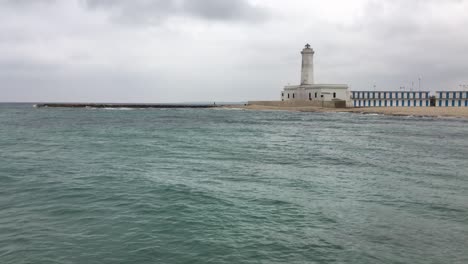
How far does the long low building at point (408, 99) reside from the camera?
9731cm

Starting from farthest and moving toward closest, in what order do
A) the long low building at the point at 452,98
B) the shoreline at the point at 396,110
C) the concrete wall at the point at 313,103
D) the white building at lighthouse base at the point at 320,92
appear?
the white building at lighthouse base at the point at 320,92 < the concrete wall at the point at 313,103 < the long low building at the point at 452,98 < the shoreline at the point at 396,110

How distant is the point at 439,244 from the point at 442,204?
14.0 ft

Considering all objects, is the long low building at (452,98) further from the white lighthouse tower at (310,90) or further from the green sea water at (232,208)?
the green sea water at (232,208)

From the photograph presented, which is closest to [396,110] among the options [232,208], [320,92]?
[320,92]

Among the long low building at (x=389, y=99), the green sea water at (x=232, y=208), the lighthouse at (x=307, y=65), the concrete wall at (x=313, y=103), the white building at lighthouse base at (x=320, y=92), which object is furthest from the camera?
the lighthouse at (x=307, y=65)

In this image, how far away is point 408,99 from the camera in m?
106

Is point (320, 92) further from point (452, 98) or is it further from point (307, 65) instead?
point (452, 98)

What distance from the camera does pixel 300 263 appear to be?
9.09 m

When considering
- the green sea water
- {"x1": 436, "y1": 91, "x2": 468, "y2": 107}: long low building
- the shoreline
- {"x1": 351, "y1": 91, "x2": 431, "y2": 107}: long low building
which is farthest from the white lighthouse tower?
the green sea water

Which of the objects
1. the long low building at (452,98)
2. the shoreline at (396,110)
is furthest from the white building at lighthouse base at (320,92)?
the long low building at (452,98)

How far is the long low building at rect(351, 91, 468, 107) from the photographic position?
97.3 meters

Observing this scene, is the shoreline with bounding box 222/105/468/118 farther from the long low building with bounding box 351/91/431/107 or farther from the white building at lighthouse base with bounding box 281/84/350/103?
the long low building with bounding box 351/91/431/107

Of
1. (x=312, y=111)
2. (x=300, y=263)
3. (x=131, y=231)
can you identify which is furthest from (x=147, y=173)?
(x=312, y=111)

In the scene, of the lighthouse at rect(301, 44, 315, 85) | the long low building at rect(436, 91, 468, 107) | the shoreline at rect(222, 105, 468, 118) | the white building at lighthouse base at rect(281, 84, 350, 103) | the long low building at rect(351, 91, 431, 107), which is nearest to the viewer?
the shoreline at rect(222, 105, 468, 118)
